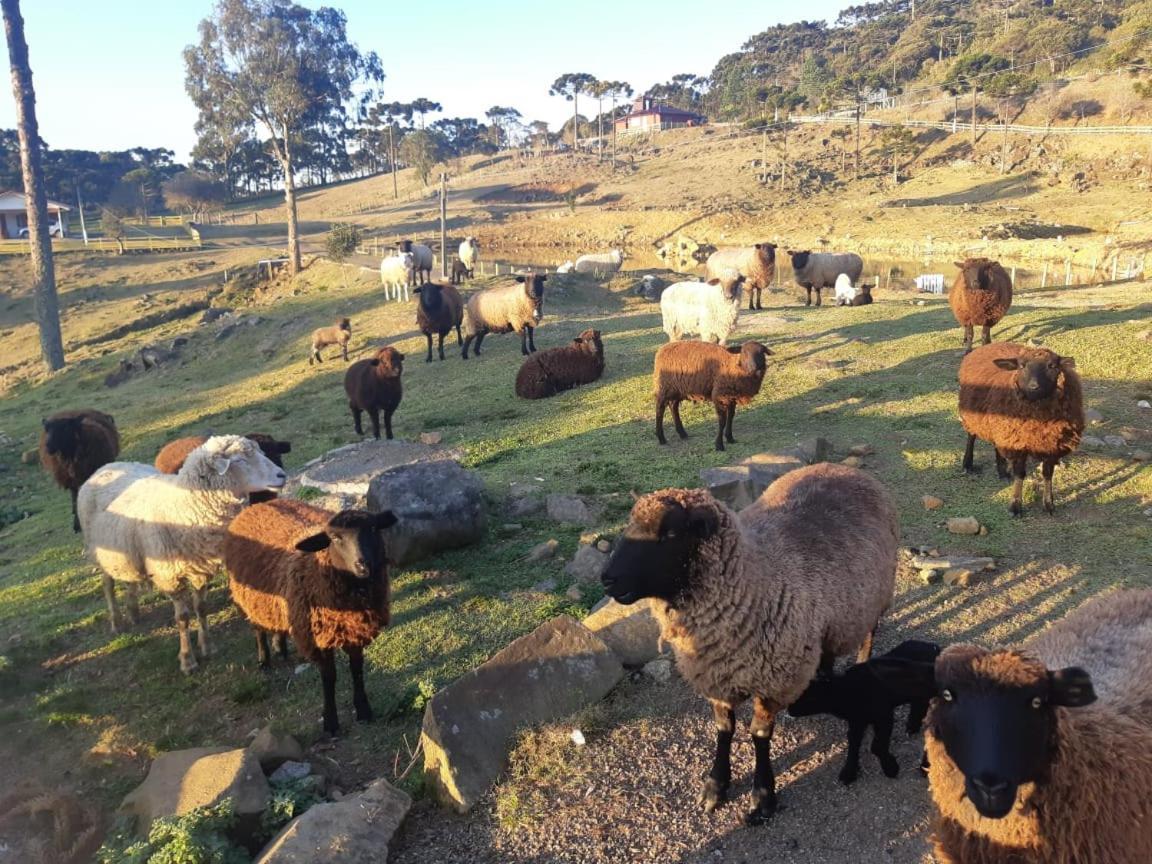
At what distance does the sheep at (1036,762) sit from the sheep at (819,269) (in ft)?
73.9

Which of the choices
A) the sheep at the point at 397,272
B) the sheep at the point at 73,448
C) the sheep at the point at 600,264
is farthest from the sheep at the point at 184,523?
the sheep at the point at 600,264

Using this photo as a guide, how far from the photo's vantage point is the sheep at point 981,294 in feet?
44.0

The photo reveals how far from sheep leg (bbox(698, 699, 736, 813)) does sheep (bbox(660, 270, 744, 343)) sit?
11.4 meters

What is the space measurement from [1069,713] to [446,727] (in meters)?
3.58

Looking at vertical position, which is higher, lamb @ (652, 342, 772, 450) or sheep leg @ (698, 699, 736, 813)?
lamb @ (652, 342, 772, 450)

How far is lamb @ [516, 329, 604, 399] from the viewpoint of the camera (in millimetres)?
15312

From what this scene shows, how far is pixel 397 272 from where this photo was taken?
26.3m

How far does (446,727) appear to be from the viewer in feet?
16.4

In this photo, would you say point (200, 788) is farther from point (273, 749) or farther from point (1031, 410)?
point (1031, 410)

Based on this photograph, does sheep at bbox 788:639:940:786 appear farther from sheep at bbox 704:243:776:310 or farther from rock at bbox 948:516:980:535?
sheep at bbox 704:243:776:310

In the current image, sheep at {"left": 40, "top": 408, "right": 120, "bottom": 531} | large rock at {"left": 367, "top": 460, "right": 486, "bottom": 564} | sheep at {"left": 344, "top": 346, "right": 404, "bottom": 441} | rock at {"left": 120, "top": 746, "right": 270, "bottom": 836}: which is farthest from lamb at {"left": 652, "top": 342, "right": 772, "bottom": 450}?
sheep at {"left": 40, "top": 408, "right": 120, "bottom": 531}

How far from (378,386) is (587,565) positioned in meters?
7.37

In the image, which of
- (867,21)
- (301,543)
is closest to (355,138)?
(867,21)

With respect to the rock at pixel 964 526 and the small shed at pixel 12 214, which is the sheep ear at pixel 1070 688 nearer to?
the rock at pixel 964 526
